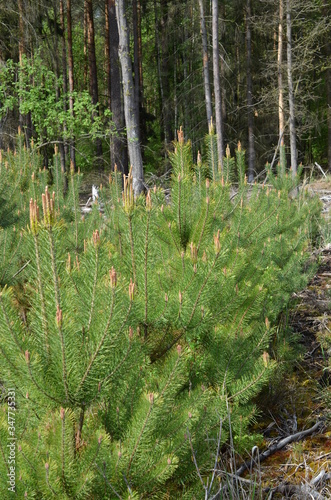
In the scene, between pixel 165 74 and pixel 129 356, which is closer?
pixel 129 356

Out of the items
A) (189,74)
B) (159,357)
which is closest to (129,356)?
(159,357)

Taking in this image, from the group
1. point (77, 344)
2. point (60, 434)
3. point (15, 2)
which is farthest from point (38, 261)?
point (15, 2)

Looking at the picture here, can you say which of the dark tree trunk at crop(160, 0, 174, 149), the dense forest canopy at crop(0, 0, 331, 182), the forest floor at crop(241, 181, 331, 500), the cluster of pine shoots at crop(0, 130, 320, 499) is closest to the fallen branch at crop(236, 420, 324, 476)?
the forest floor at crop(241, 181, 331, 500)

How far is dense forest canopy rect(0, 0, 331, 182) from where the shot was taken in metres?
12.2

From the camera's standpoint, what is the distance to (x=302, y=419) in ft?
9.46

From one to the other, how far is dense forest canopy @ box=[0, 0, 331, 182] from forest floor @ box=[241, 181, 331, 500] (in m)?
8.28

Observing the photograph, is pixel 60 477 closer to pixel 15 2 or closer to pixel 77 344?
pixel 77 344

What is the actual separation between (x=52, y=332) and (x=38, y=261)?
10.0 inches

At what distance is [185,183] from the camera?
8.10 ft

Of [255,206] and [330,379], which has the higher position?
[255,206]

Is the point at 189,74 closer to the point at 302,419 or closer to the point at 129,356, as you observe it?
the point at 302,419

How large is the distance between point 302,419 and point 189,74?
18083 millimetres

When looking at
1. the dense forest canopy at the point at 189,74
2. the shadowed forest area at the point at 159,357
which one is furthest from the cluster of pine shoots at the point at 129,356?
the dense forest canopy at the point at 189,74

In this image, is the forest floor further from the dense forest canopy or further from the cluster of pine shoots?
the dense forest canopy
